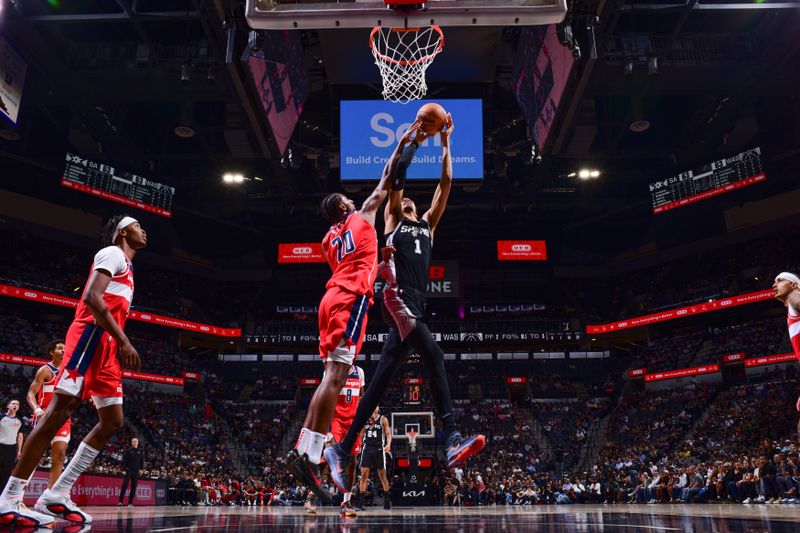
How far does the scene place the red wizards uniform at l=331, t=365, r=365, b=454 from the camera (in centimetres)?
768

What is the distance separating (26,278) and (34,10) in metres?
15.2

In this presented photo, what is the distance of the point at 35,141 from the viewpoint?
68.9 ft

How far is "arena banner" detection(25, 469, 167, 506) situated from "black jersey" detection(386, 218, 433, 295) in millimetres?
10024

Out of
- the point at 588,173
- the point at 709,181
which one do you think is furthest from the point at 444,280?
the point at 709,181

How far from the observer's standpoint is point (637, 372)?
3030cm

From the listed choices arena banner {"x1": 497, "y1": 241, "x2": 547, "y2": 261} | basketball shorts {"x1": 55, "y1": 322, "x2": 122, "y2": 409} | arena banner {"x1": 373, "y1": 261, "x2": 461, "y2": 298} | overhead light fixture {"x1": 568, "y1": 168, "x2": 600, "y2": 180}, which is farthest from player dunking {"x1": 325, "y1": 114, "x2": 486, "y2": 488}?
arena banner {"x1": 373, "y1": 261, "x2": 461, "y2": 298}

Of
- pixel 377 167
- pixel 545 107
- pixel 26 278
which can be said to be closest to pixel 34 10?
pixel 377 167

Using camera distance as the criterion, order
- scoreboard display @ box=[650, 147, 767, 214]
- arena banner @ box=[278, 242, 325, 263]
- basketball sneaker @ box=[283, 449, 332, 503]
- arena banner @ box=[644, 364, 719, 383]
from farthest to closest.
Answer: arena banner @ box=[278, 242, 325, 263] → arena banner @ box=[644, 364, 719, 383] → scoreboard display @ box=[650, 147, 767, 214] → basketball sneaker @ box=[283, 449, 332, 503]

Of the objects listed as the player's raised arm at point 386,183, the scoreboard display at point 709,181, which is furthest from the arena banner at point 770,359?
the player's raised arm at point 386,183

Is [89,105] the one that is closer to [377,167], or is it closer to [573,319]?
[377,167]

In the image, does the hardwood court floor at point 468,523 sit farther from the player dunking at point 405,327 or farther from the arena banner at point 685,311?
the arena banner at point 685,311

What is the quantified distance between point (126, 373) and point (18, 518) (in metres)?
24.2

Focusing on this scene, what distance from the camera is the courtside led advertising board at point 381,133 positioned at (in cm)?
1512

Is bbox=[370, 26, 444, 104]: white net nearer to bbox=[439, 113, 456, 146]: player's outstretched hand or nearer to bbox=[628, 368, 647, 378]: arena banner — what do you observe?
bbox=[439, 113, 456, 146]: player's outstretched hand
